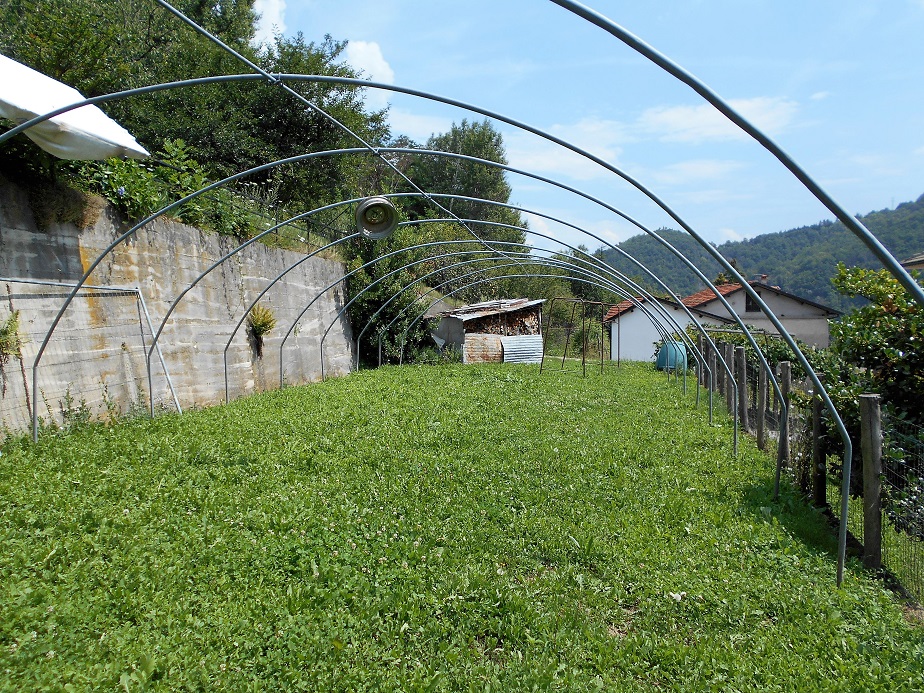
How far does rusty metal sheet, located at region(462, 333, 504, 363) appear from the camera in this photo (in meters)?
21.7

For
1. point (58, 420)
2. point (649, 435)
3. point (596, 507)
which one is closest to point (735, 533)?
point (596, 507)

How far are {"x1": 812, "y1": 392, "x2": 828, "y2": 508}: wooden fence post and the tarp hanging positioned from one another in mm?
7547

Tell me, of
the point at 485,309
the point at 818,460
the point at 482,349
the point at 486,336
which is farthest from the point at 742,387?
the point at 485,309

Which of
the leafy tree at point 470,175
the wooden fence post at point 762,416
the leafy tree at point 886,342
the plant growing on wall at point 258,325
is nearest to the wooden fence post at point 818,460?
the leafy tree at point 886,342

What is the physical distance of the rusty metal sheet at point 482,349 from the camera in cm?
2167

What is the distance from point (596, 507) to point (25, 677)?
4.27 m

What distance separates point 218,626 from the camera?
339cm

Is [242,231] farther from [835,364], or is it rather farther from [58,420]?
[835,364]

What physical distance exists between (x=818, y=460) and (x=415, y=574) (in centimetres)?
420

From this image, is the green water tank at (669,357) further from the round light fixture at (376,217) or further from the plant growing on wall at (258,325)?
the round light fixture at (376,217)

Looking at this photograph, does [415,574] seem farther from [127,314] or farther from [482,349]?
[482,349]

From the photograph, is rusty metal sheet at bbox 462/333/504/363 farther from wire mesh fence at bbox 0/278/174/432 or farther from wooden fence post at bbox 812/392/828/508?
wooden fence post at bbox 812/392/828/508

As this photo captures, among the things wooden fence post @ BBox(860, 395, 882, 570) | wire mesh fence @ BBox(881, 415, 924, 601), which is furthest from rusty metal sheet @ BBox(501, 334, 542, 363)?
wooden fence post @ BBox(860, 395, 882, 570)

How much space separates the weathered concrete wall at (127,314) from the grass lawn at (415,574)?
976 mm
